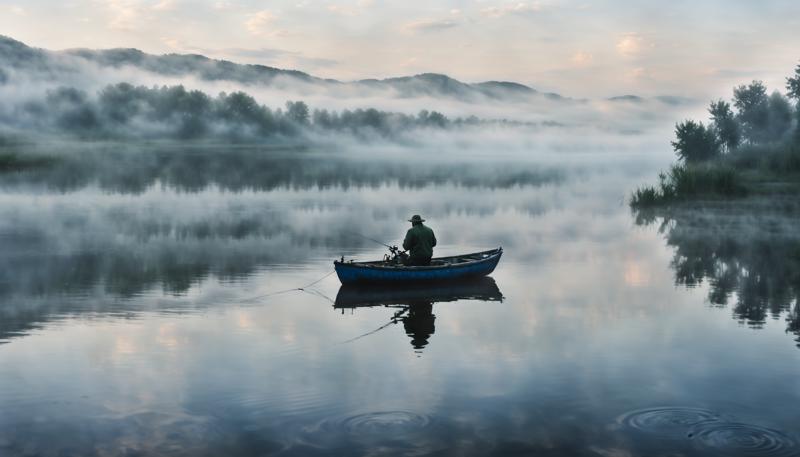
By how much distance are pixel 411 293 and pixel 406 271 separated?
69 centimetres

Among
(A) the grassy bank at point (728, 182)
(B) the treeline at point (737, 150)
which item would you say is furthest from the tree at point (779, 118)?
(A) the grassy bank at point (728, 182)

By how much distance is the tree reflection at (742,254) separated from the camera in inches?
1003

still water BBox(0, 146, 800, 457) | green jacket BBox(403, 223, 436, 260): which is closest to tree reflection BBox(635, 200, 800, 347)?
still water BBox(0, 146, 800, 457)

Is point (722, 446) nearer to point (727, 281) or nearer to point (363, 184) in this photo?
point (727, 281)

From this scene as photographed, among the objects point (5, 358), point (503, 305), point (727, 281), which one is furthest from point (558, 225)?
point (5, 358)

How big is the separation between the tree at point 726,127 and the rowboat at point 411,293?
5709cm

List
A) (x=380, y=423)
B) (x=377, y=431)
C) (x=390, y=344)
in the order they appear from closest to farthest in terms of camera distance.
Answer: (x=377, y=431)
(x=380, y=423)
(x=390, y=344)

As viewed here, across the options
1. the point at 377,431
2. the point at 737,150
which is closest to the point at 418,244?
the point at 377,431

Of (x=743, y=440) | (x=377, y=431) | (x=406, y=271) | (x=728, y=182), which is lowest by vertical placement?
(x=377, y=431)

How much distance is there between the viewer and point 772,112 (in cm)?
8338

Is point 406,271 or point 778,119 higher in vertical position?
point 778,119

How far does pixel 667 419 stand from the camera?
14.6m

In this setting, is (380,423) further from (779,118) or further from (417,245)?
(779,118)

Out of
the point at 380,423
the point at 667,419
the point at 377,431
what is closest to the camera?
the point at 377,431
